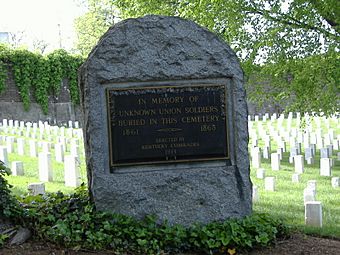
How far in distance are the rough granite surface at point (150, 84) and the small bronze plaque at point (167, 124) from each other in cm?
10

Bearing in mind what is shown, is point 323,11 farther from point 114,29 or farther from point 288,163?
point 114,29

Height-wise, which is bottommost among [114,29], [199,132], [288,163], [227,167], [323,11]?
[288,163]

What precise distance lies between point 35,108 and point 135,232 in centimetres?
2820

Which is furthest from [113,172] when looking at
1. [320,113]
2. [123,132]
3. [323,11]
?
[320,113]

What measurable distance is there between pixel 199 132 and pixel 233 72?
2.41 ft

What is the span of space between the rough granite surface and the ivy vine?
86.0 ft

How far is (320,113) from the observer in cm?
1159

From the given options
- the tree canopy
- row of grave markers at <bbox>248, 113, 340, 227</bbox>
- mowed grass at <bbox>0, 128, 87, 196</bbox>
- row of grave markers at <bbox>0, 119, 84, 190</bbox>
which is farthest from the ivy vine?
the tree canopy

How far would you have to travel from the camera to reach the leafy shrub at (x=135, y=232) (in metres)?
5.30

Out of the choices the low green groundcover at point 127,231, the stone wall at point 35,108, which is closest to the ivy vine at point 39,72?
the stone wall at point 35,108

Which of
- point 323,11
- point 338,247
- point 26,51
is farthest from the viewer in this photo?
point 26,51

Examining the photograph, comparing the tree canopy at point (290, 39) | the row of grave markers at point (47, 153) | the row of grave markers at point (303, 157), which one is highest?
the tree canopy at point (290, 39)

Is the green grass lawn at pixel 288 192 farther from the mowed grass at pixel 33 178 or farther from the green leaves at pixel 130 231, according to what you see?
the green leaves at pixel 130 231

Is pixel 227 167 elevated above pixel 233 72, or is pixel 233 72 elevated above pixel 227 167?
pixel 233 72
